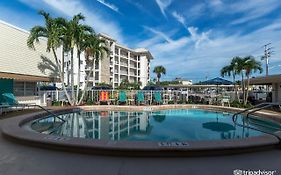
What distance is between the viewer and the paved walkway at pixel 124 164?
3.70 metres

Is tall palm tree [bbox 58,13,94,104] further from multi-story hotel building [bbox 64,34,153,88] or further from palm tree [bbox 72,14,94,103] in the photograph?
multi-story hotel building [bbox 64,34,153,88]

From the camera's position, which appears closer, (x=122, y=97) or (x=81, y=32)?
(x=81, y=32)

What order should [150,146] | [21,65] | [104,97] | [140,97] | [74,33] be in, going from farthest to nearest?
[104,97], [140,97], [74,33], [21,65], [150,146]

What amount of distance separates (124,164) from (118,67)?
199 ft

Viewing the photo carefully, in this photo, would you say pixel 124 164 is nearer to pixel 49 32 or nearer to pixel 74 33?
pixel 74 33

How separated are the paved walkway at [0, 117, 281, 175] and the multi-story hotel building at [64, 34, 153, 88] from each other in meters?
45.7

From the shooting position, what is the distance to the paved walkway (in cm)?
370

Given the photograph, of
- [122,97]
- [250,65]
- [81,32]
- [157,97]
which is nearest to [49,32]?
[81,32]

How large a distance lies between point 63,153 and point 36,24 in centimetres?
1452

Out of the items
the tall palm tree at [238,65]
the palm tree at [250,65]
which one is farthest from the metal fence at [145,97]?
the palm tree at [250,65]

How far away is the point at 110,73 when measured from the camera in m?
60.2

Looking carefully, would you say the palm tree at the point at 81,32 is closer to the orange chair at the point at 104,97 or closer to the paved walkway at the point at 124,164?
the orange chair at the point at 104,97

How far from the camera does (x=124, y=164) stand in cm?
405

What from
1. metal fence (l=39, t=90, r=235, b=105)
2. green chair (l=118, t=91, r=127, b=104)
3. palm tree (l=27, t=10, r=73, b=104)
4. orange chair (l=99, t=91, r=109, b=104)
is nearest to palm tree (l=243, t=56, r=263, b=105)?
metal fence (l=39, t=90, r=235, b=105)
